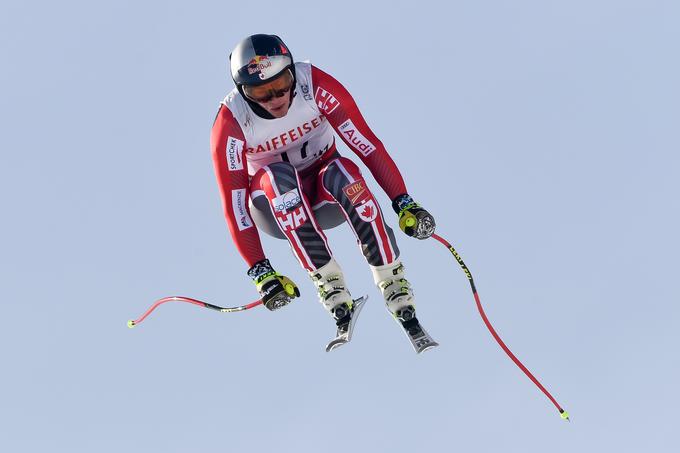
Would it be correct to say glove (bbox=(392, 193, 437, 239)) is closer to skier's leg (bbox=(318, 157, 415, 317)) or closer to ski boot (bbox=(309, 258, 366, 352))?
skier's leg (bbox=(318, 157, 415, 317))

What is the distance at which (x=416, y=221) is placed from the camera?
21.2 metres

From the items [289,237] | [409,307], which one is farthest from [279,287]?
[409,307]

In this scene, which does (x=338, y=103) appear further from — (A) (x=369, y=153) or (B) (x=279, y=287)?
(B) (x=279, y=287)

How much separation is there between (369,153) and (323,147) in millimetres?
1098

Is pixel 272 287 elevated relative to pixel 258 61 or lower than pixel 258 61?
lower

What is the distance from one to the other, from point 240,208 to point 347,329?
236 cm

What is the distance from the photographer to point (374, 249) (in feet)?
70.7

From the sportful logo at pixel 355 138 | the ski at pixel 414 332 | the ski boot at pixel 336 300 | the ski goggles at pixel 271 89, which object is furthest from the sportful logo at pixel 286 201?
the ski at pixel 414 332

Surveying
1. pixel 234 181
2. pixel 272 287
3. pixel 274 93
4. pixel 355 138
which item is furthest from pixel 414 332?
pixel 274 93

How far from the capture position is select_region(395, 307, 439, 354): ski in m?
A: 21.6

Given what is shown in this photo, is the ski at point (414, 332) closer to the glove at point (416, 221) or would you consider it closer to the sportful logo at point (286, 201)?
the glove at point (416, 221)

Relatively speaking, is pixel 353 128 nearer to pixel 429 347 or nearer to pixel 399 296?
pixel 399 296

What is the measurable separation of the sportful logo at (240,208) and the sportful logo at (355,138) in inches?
66.1

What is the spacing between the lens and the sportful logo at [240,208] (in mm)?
21344
